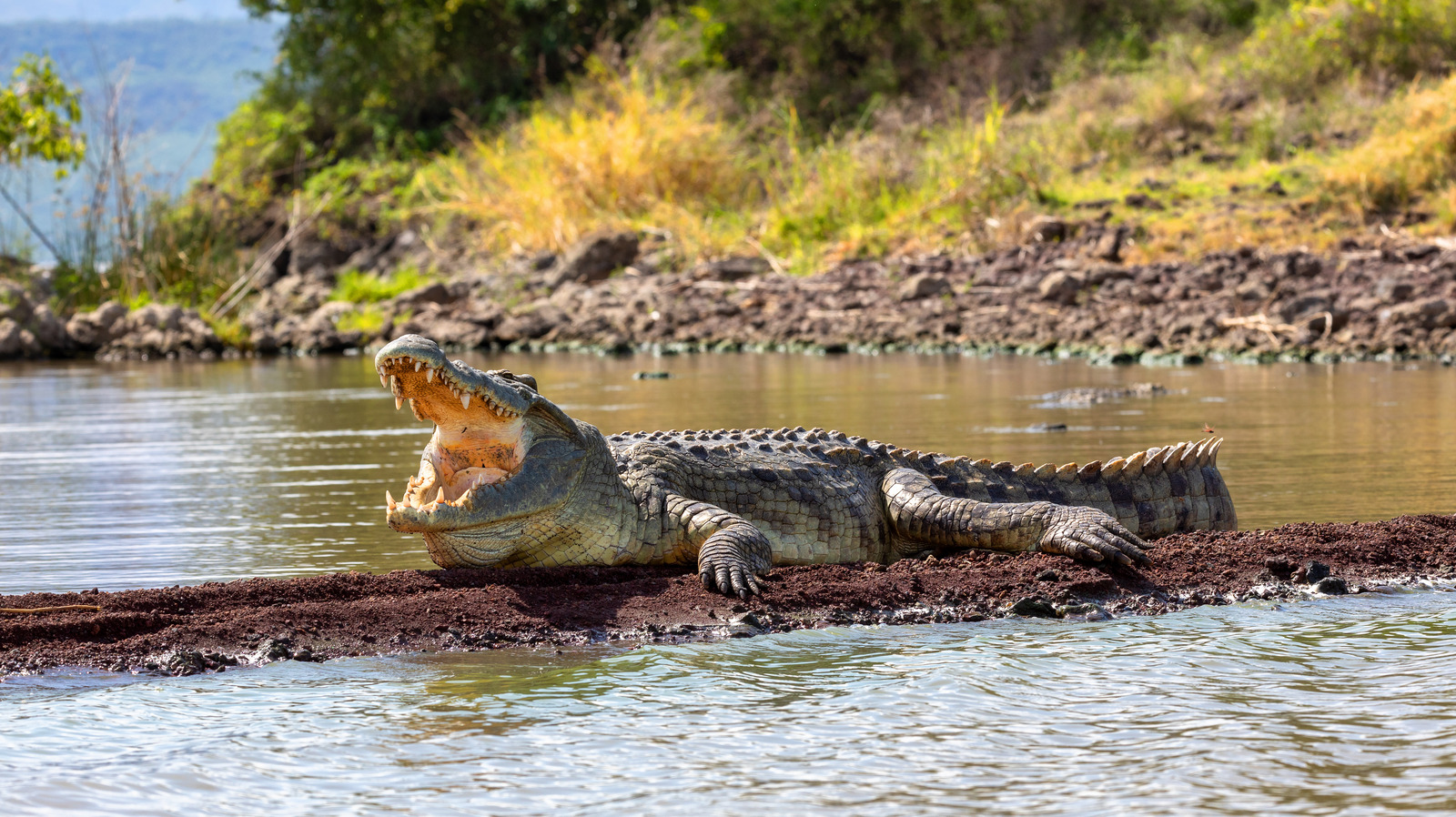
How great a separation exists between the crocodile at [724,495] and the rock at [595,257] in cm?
1724

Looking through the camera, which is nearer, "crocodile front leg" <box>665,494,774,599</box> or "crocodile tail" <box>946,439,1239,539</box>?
"crocodile front leg" <box>665,494,774,599</box>

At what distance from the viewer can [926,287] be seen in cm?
1836

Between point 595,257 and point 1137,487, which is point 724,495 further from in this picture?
point 595,257

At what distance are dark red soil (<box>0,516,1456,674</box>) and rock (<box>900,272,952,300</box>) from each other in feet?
43.5

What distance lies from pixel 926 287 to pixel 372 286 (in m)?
10.6

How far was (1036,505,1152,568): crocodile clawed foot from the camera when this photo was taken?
484cm

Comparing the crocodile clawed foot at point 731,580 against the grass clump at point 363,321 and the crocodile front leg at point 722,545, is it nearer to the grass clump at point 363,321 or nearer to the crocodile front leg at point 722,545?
the crocodile front leg at point 722,545

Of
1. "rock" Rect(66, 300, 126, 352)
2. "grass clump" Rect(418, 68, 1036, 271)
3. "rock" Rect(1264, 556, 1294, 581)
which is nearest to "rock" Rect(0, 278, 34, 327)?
"rock" Rect(66, 300, 126, 352)

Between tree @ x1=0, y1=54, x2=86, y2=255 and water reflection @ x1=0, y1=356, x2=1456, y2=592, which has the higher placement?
tree @ x1=0, y1=54, x2=86, y2=255

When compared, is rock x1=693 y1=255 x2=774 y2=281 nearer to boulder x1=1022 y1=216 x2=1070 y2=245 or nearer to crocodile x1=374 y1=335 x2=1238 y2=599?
boulder x1=1022 y1=216 x2=1070 y2=245

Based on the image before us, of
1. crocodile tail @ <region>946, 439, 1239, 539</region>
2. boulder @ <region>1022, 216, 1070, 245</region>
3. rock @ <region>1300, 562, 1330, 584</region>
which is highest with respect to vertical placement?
boulder @ <region>1022, 216, 1070, 245</region>

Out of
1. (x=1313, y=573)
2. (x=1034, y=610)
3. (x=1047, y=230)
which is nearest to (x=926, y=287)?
(x=1047, y=230)

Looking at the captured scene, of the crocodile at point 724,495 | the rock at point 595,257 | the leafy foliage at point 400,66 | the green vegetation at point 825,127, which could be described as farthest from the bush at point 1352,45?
the crocodile at point 724,495

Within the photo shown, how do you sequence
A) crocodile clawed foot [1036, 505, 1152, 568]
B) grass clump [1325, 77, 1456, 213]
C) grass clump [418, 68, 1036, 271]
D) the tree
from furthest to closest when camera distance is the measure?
grass clump [418, 68, 1036, 271]
the tree
grass clump [1325, 77, 1456, 213]
crocodile clawed foot [1036, 505, 1152, 568]
